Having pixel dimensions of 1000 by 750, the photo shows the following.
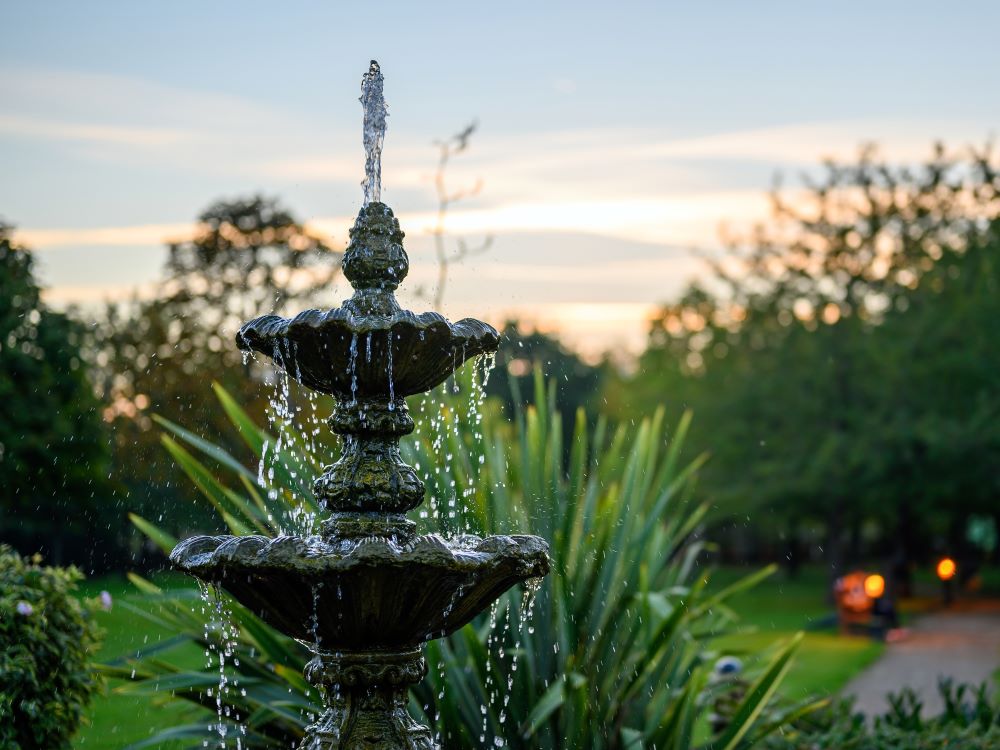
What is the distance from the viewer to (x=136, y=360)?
28.8 metres

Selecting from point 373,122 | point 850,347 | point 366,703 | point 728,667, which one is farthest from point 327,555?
point 850,347

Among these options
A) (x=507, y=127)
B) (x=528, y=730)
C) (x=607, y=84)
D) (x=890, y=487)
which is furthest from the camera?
(x=890, y=487)

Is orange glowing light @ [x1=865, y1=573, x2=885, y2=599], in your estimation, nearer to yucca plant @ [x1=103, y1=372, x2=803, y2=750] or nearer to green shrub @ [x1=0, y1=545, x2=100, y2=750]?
yucca plant @ [x1=103, y1=372, x2=803, y2=750]

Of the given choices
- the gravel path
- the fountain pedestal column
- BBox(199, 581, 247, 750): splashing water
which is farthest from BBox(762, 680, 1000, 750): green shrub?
the gravel path

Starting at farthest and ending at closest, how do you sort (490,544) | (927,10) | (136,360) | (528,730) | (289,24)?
(136,360) → (927,10) → (289,24) → (528,730) → (490,544)

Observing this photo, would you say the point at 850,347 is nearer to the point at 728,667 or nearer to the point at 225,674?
the point at 728,667

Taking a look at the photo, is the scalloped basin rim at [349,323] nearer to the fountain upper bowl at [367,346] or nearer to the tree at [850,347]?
the fountain upper bowl at [367,346]

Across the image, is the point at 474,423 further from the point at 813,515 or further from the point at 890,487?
the point at 813,515

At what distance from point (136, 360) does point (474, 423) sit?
23221 mm

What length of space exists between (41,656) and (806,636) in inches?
730

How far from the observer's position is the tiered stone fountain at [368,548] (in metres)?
3.88

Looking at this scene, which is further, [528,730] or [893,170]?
[893,170]

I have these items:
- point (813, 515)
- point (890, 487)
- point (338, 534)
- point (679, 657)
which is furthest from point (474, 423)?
point (813, 515)

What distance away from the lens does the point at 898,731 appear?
7.11 meters
